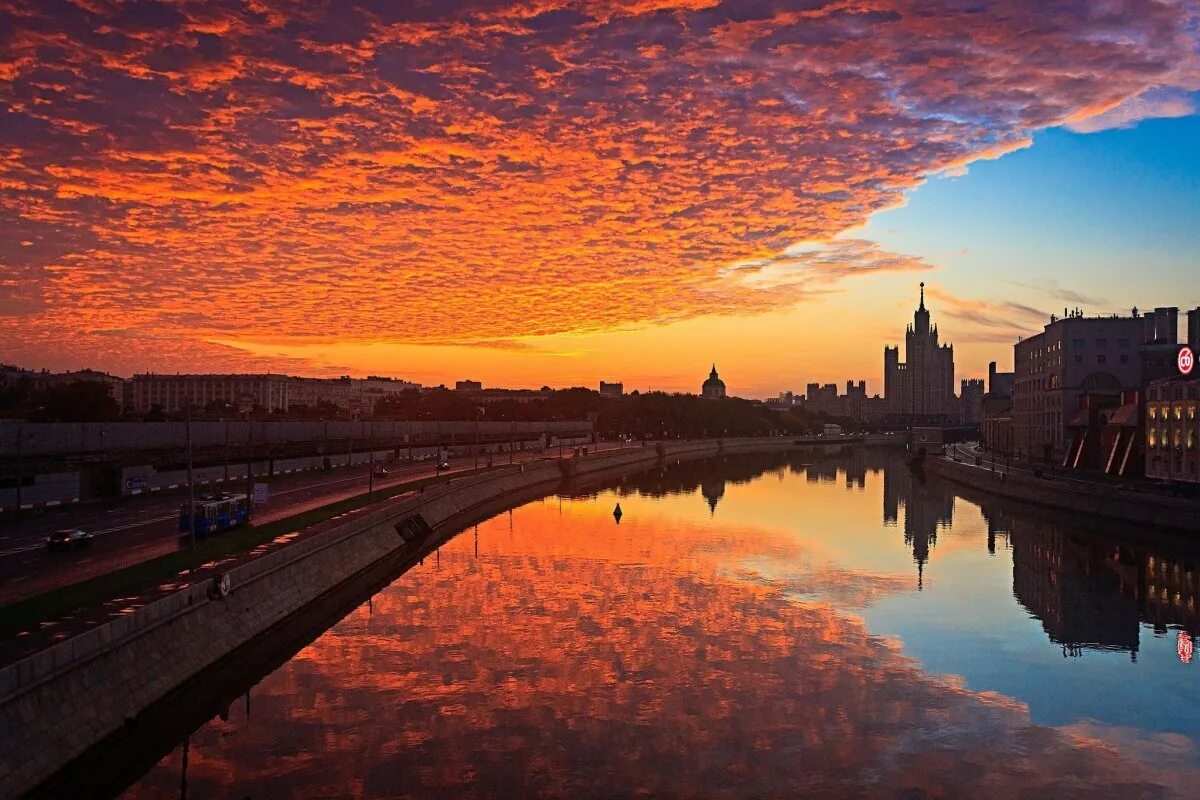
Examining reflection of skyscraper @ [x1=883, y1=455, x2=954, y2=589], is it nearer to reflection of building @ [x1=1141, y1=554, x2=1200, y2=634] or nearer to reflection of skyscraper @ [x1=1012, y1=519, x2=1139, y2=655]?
reflection of skyscraper @ [x1=1012, y1=519, x2=1139, y2=655]

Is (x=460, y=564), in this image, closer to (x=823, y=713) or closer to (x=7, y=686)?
(x=823, y=713)

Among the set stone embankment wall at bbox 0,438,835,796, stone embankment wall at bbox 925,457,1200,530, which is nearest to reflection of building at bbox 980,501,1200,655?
stone embankment wall at bbox 925,457,1200,530

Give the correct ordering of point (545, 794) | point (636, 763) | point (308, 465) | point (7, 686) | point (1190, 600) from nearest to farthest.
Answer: point (7, 686) < point (545, 794) < point (636, 763) < point (1190, 600) < point (308, 465)

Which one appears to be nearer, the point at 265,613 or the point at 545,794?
the point at 545,794

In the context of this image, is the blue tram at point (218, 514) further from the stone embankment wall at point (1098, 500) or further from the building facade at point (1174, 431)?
the building facade at point (1174, 431)

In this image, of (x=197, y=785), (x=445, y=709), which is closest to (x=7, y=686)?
(x=197, y=785)

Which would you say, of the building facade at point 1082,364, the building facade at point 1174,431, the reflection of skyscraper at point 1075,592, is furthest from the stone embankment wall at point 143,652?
the building facade at point 1082,364

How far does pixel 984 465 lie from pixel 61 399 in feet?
466

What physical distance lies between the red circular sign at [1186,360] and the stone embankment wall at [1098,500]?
13093 mm

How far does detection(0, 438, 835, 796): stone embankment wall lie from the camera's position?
22.7m

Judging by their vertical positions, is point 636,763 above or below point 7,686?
below

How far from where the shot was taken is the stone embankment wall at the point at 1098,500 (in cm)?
7344

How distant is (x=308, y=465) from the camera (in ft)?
346

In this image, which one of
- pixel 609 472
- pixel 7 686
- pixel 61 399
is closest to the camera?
pixel 7 686
